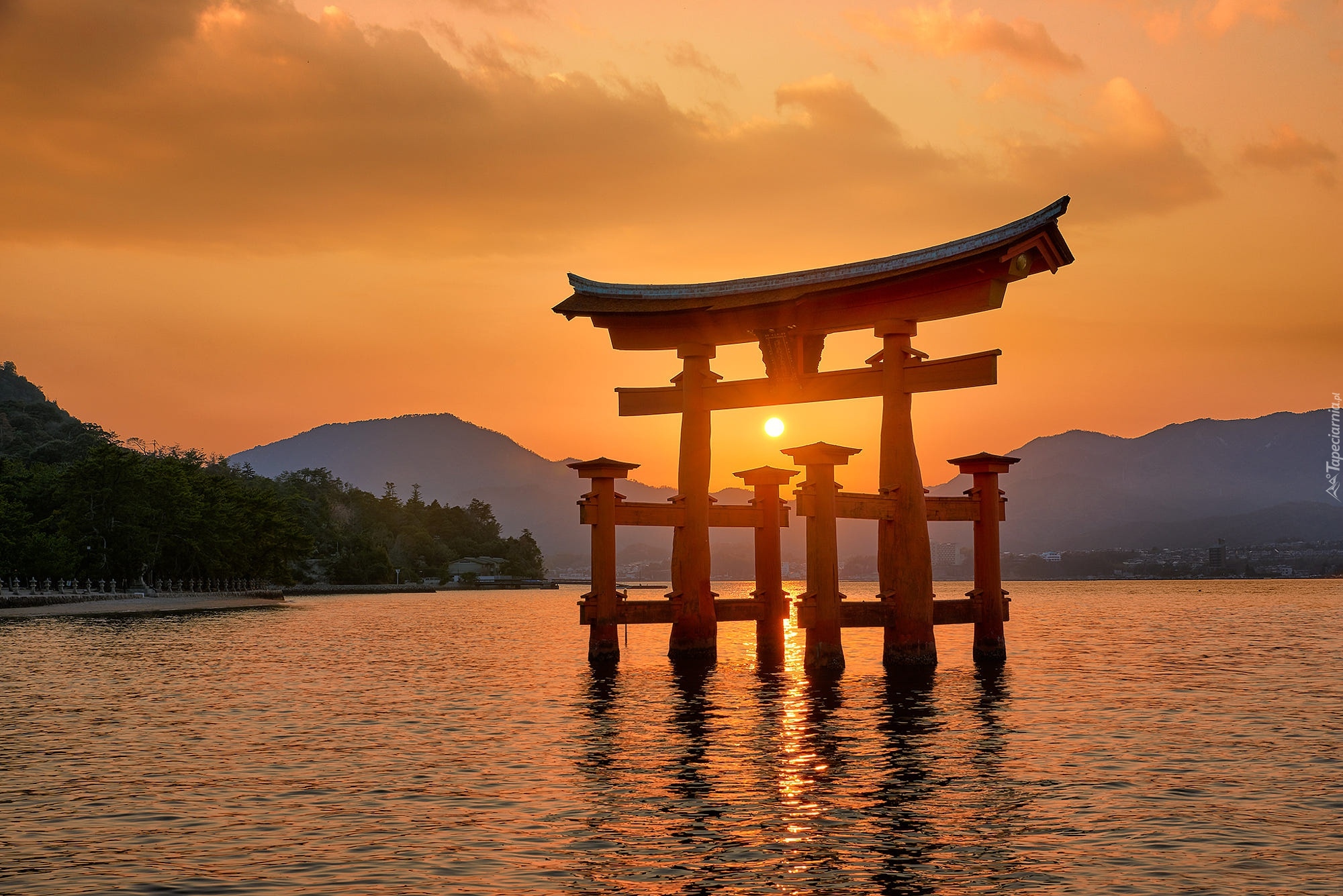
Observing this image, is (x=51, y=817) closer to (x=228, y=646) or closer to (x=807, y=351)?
(x=807, y=351)

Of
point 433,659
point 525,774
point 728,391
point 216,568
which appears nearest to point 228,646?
point 433,659

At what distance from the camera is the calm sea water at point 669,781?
10.0m

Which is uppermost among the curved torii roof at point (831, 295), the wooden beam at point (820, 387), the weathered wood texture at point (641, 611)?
the curved torii roof at point (831, 295)

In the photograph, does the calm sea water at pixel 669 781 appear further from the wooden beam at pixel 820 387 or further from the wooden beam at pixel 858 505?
the wooden beam at pixel 820 387

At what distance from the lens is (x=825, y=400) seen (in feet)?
86.8

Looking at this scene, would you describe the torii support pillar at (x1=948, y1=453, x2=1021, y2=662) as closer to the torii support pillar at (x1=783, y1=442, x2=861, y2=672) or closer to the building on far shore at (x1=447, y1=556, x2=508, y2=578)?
the torii support pillar at (x1=783, y1=442, x2=861, y2=672)

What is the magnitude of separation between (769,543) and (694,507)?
12.2 ft

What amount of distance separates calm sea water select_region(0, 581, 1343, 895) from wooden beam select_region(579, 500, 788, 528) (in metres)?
3.58

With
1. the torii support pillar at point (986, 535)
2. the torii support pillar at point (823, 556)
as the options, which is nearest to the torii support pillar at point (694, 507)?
the torii support pillar at point (823, 556)

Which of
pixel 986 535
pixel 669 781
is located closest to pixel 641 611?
pixel 986 535

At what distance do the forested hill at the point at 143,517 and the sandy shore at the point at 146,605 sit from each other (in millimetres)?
2796

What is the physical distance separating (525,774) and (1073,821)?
6.56 m

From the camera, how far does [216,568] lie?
88.2 meters

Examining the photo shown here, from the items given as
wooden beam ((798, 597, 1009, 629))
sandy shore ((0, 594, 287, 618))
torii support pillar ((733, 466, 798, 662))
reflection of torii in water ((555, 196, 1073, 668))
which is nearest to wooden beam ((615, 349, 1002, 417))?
reflection of torii in water ((555, 196, 1073, 668))
